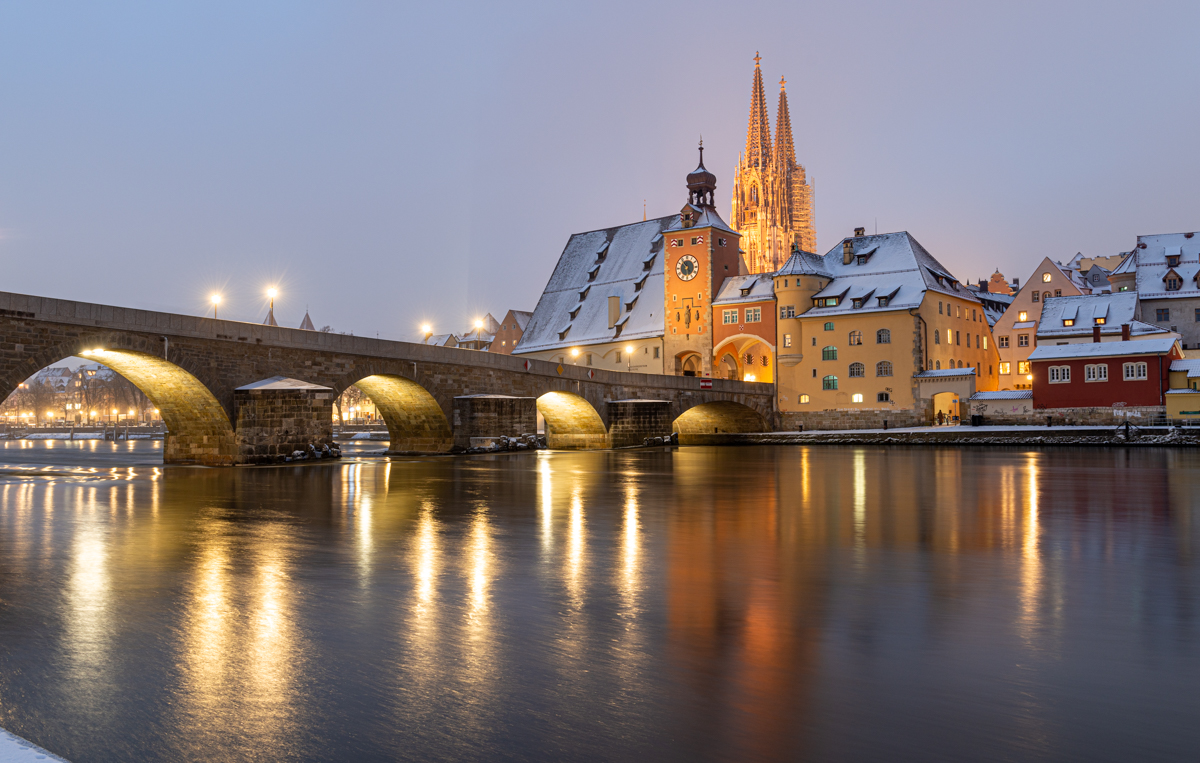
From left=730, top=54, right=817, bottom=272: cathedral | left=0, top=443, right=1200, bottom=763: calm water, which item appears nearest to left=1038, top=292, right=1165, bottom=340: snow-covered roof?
left=0, top=443, right=1200, bottom=763: calm water

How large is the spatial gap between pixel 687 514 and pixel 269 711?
40.7ft

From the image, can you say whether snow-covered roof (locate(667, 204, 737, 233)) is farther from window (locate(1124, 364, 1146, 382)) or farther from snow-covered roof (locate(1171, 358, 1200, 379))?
snow-covered roof (locate(1171, 358, 1200, 379))

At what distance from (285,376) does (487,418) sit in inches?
450

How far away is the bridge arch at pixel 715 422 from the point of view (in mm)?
71062

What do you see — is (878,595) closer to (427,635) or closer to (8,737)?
(427,635)

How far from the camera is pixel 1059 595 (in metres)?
9.34

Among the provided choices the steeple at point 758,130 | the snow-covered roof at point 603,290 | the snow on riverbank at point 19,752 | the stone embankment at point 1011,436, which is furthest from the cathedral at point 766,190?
the snow on riverbank at point 19,752

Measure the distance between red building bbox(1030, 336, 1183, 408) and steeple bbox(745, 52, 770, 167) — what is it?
86.8 meters

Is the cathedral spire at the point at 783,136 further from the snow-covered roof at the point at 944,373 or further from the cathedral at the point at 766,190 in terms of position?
the snow-covered roof at the point at 944,373

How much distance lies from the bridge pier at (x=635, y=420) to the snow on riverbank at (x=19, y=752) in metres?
51.0

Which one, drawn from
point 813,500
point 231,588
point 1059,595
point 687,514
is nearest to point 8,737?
point 231,588

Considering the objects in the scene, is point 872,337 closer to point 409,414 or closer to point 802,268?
point 802,268

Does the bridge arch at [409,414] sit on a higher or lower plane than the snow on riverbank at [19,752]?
higher

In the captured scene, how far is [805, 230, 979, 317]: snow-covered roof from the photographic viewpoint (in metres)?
68.4
